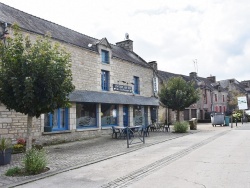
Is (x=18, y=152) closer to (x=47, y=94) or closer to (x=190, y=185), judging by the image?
(x=47, y=94)

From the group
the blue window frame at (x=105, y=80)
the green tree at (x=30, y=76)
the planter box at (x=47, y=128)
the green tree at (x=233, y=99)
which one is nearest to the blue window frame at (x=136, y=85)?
the blue window frame at (x=105, y=80)

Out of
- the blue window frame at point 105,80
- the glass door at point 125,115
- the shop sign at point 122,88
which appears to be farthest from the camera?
the glass door at point 125,115

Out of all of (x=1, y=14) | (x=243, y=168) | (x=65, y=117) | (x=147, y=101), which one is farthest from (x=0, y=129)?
(x=147, y=101)

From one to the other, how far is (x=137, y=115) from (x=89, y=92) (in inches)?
247

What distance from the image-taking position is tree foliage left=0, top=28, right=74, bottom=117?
7262 mm

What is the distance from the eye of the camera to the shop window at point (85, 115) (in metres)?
A: 15.1

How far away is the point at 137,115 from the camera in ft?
67.5

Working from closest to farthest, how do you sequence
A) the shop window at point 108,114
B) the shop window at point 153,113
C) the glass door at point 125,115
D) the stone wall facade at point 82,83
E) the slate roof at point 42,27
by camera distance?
the stone wall facade at point 82,83, the slate roof at point 42,27, the shop window at point 108,114, the glass door at point 125,115, the shop window at point 153,113

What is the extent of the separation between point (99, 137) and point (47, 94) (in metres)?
9.15

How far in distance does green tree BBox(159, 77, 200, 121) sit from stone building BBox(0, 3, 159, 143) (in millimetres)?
1704

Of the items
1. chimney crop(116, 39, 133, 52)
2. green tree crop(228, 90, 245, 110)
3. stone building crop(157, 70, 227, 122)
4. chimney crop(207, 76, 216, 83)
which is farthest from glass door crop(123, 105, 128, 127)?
chimney crop(207, 76, 216, 83)

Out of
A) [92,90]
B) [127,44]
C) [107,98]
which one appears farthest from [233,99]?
[92,90]

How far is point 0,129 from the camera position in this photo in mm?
10906

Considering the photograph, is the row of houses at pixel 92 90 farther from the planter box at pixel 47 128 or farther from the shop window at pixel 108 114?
the planter box at pixel 47 128
